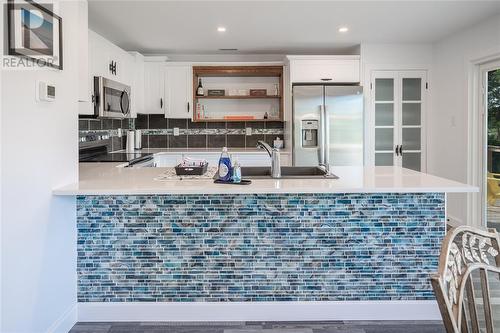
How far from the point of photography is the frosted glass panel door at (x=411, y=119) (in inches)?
226

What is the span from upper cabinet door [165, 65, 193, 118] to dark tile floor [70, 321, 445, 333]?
12.3 ft

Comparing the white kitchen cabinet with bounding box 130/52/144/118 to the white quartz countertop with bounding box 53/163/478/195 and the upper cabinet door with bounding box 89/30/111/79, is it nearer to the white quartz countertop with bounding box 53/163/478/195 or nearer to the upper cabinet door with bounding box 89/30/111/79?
the upper cabinet door with bounding box 89/30/111/79

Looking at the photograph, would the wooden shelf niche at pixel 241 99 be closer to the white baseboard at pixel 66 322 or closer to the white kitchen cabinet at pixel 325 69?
the white kitchen cabinet at pixel 325 69

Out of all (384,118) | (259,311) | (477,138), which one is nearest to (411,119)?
(384,118)

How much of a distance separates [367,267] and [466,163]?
9.20 feet

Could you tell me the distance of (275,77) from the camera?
621 centimetres

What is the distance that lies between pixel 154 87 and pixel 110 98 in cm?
165

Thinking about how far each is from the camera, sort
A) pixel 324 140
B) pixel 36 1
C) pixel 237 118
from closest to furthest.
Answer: pixel 36 1, pixel 324 140, pixel 237 118

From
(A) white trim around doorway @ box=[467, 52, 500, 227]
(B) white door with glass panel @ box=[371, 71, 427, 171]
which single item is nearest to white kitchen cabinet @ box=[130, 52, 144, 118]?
(B) white door with glass panel @ box=[371, 71, 427, 171]

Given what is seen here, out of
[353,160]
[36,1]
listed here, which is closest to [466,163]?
[353,160]

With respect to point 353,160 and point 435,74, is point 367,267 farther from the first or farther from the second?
point 435,74

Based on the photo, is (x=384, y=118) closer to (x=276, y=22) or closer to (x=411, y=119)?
(x=411, y=119)

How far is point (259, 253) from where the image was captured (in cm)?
263

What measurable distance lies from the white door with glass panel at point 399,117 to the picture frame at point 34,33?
4.26 metres
